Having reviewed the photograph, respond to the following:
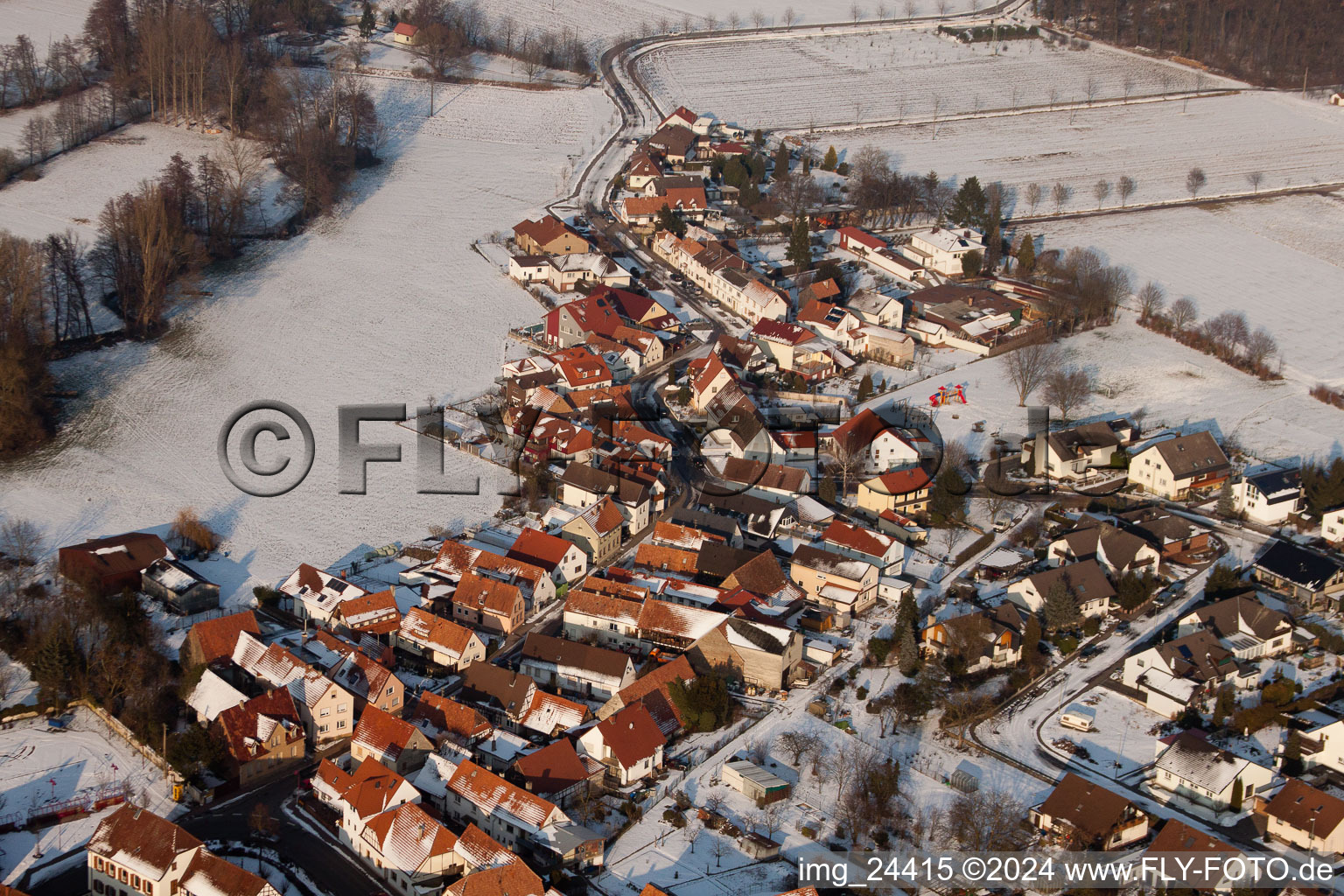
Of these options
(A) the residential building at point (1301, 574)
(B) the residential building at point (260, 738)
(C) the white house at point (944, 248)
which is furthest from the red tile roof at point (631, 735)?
(C) the white house at point (944, 248)

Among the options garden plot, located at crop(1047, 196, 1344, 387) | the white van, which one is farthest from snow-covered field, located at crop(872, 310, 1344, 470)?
the white van

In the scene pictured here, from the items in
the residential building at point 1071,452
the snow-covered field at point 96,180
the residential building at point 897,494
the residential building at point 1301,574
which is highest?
the snow-covered field at point 96,180

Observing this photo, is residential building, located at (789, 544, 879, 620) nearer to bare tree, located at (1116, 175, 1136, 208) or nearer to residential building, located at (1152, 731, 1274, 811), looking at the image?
residential building, located at (1152, 731, 1274, 811)

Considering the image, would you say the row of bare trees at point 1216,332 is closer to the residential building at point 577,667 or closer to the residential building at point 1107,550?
the residential building at point 1107,550

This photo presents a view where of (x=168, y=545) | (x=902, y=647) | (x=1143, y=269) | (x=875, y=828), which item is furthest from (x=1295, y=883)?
(x=1143, y=269)

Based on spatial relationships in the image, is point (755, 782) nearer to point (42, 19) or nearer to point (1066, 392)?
point (1066, 392)

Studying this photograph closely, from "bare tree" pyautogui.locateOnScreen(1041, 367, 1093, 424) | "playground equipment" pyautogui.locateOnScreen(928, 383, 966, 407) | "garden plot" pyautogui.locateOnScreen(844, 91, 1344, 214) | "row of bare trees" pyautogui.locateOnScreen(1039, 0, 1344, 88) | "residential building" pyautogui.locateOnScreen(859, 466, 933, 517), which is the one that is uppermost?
"row of bare trees" pyautogui.locateOnScreen(1039, 0, 1344, 88)

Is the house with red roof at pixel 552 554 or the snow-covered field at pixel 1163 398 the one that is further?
the snow-covered field at pixel 1163 398

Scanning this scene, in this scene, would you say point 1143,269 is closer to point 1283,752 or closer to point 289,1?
point 1283,752
